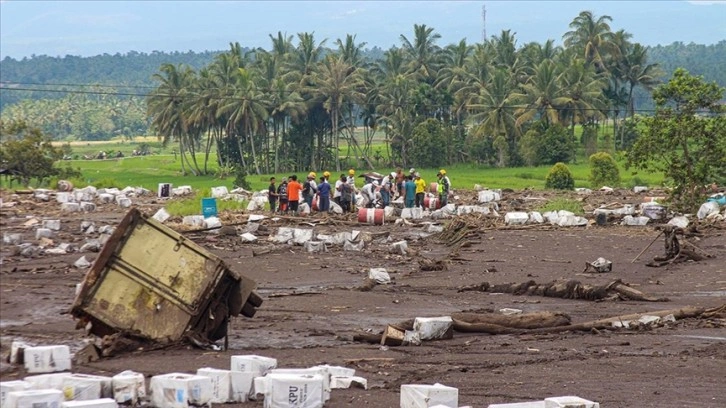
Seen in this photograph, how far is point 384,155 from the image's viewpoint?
9619 centimetres

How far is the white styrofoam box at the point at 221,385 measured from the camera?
1099 cm

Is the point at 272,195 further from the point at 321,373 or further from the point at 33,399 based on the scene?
the point at 33,399

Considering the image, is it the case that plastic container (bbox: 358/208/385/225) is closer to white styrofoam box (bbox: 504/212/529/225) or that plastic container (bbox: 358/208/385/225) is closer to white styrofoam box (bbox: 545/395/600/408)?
white styrofoam box (bbox: 504/212/529/225)

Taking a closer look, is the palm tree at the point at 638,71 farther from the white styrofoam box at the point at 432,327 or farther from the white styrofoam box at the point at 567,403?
the white styrofoam box at the point at 567,403

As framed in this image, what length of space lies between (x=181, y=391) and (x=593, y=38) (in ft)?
299

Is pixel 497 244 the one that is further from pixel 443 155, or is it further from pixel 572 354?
pixel 443 155

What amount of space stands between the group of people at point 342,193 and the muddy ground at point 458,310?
11.9 ft

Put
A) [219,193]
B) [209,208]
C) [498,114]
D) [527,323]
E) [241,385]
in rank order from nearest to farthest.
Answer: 1. [241,385]
2. [527,323]
3. [209,208]
4. [219,193]
5. [498,114]

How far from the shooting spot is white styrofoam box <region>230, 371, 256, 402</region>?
11.1 meters

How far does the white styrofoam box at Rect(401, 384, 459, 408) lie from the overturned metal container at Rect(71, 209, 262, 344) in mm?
4447

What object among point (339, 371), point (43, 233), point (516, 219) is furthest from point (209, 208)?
point (339, 371)

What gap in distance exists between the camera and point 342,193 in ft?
123

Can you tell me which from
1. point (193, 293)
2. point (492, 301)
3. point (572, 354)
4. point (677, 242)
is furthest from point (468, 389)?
point (677, 242)

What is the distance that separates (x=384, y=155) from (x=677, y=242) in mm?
72136
